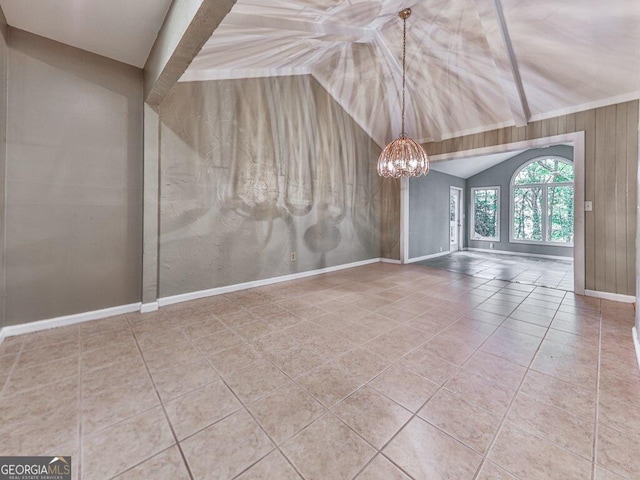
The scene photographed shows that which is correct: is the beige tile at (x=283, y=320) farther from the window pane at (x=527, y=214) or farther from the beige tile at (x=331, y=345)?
the window pane at (x=527, y=214)

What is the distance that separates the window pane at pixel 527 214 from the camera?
7355 mm

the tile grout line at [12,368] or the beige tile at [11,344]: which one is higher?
the beige tile at [11,344]

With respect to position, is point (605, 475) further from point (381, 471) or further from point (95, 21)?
point (95, 21)

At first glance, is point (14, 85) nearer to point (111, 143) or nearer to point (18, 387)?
point (111, 143)

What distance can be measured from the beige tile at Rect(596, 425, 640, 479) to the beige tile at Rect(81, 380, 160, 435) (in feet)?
6.88

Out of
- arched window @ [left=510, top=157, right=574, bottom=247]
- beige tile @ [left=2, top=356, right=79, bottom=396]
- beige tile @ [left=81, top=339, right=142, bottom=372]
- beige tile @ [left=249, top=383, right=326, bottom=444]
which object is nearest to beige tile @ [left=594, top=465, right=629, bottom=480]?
beige tile @ [left=249, top=383, right=326, bottom=444]

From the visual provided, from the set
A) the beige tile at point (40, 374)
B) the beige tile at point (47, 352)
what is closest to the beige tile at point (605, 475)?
the beige tile at point (40, 374)

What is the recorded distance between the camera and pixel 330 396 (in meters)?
1.51

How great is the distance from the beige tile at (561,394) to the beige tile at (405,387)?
56 cm

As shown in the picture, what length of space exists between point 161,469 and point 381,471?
2.87 feet

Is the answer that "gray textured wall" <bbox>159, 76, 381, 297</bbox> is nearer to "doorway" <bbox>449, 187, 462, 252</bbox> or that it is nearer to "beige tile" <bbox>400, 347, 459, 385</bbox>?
"beige tile" <bbox>400, 347, 459, 385</bbox>

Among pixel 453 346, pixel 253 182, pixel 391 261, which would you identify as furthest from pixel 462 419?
pixel 391 261

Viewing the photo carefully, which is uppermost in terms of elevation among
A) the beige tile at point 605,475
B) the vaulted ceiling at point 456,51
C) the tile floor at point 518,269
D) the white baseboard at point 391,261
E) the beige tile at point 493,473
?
the vaulted ceiling at point 456,51

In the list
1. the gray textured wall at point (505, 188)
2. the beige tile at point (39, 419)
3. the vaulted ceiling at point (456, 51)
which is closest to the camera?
the beige tile at point (39, 419)
